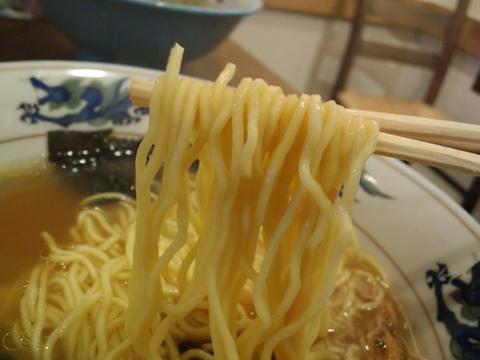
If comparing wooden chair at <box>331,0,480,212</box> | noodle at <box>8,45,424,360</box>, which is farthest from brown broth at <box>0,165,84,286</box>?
wooden chair at <box>331,0,480,212</box>

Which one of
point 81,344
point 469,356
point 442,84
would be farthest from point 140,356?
point 442,84

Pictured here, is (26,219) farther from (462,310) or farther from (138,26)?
(462,310)

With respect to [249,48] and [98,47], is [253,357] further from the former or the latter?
[249,48]

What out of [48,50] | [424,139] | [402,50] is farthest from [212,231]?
[402,50]

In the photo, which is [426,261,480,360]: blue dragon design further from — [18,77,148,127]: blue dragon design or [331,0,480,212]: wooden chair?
[331,0,480,212]: wooden chair

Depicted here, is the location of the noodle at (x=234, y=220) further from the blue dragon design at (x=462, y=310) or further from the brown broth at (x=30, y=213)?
the blue dragon design at (x=462, y=310)

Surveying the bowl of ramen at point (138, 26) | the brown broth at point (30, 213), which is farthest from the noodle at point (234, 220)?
the bowl of ramen at point (138, 26)
